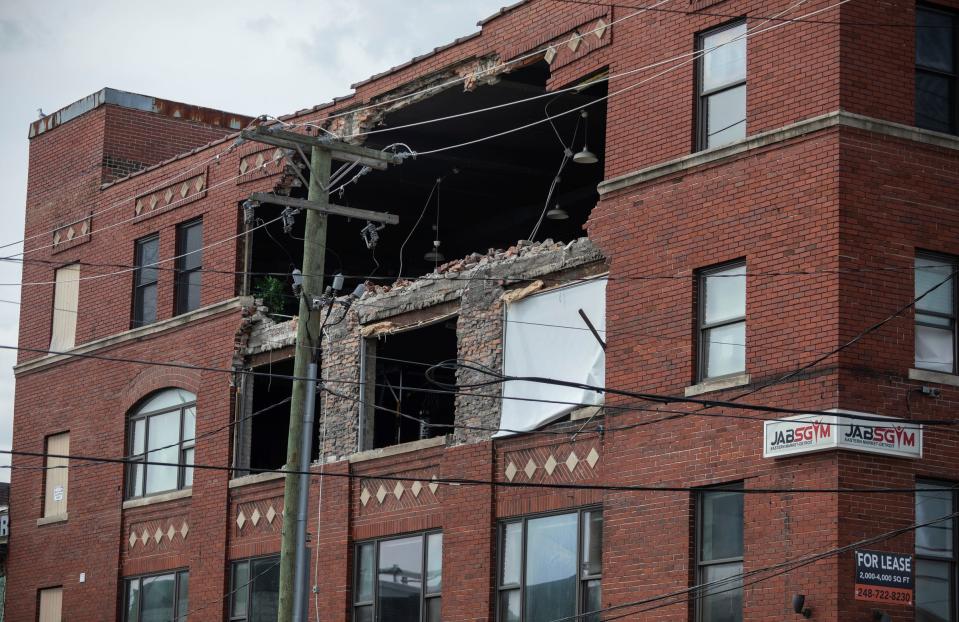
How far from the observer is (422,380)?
35.7m

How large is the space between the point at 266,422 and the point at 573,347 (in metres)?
11.4

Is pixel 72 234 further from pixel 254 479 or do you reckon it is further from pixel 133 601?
pixel 254 479

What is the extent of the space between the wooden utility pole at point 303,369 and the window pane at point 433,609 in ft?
15.9

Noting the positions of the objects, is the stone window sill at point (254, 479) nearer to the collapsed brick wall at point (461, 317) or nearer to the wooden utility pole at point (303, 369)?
the collapsed brick wall at point (461, 317)

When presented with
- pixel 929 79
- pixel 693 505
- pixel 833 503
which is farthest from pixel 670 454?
pixel 929 79

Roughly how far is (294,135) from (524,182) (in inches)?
531

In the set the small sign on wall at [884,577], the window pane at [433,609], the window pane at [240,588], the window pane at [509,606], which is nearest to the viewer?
the small sign on wall at [884,577]

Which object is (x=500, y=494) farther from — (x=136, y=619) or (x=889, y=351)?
(x=136, y=619)

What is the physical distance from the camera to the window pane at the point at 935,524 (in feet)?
73.3

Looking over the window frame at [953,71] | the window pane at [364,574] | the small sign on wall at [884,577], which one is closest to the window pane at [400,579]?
the window pane at [364,574]

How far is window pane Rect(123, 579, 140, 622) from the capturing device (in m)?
35.0

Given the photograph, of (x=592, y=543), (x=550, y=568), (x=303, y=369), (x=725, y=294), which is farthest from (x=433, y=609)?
(x=725, y=294)

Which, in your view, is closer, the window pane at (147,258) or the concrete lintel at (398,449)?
the concrete lintel at (398,449)

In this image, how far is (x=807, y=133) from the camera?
23.1 m
